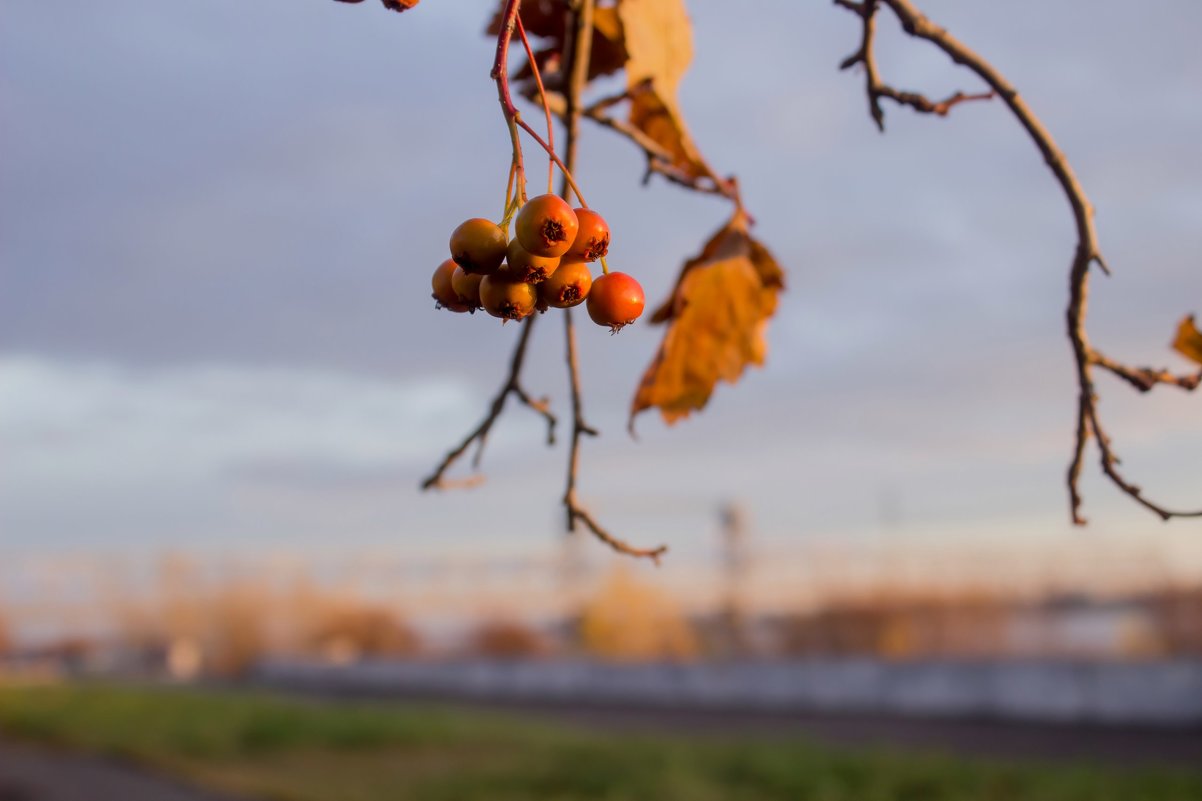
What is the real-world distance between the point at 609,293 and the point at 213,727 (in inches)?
424

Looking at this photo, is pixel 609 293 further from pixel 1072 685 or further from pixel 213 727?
pixel 213 727

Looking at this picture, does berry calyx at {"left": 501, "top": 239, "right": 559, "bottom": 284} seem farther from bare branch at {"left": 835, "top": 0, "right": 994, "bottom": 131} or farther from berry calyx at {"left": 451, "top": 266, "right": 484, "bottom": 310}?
bare branch at {"left": 835, "top": 0, "right": 994, "bottom": 131}

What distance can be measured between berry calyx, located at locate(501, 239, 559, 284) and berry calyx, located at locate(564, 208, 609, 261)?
0.05ft

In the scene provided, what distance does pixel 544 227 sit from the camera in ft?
1.70

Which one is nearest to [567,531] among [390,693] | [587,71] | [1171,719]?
[587,71]

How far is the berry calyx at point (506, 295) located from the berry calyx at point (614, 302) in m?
0.05

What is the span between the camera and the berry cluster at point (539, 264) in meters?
0.52

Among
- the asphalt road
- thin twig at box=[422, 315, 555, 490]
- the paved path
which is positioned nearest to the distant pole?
the asphalt road

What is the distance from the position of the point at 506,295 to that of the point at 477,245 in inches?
1.0

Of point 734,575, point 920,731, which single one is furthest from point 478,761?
point 734,575

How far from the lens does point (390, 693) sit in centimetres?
1502

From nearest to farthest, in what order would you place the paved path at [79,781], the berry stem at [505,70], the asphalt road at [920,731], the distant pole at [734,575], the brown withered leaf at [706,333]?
the berry stem at [505,70]
the brown withered leaf at [706,333]
the asphalt road at [920,731]
the paved path at [79,781]
the distant pole at [734,575]

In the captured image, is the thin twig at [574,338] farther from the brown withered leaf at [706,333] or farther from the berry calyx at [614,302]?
the berry calyx at [614,302]

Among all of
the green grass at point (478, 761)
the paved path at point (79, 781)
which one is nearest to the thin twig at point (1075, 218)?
the green grass at point (478, 761)
